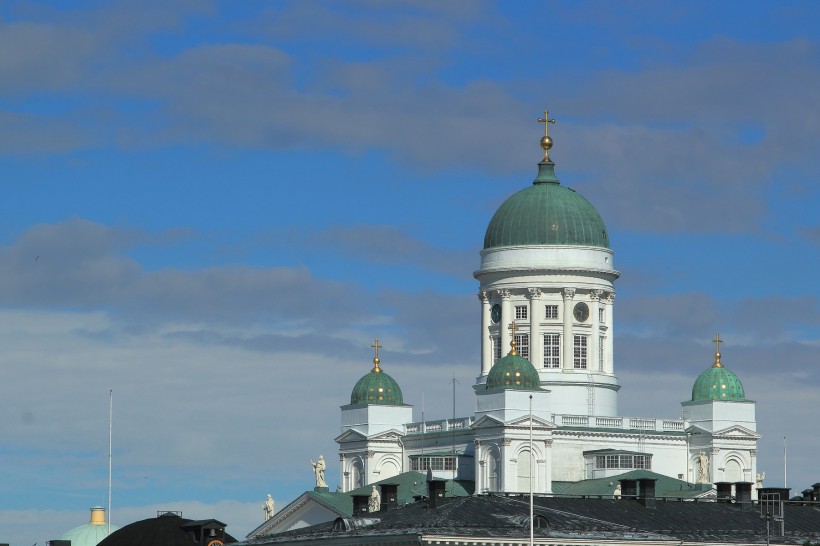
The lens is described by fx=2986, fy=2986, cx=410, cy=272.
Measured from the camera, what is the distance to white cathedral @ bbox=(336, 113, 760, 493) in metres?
188

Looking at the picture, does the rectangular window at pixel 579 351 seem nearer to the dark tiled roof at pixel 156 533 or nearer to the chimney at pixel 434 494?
the dark tiled roof at pixel 156 533

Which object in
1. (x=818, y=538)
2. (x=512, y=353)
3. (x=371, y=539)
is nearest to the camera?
(x=371, y=539)

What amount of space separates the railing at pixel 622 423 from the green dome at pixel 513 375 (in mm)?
4036

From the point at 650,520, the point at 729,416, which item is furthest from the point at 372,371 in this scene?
the point at 650,520

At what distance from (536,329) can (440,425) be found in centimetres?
877

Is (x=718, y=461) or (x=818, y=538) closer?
(x=818, y=538)

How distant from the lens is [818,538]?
13375 centimetres

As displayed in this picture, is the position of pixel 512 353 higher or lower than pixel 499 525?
higher

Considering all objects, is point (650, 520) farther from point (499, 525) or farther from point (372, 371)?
point (372, 371)

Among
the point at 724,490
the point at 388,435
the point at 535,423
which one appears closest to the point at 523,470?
the point at 535,423

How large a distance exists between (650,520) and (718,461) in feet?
182

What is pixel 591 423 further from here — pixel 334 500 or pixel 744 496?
pixel 744 496

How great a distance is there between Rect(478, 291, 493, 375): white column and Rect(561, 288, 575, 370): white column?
552cm

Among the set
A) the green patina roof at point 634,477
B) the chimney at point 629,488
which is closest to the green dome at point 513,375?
the green patina roof at point 634,477
